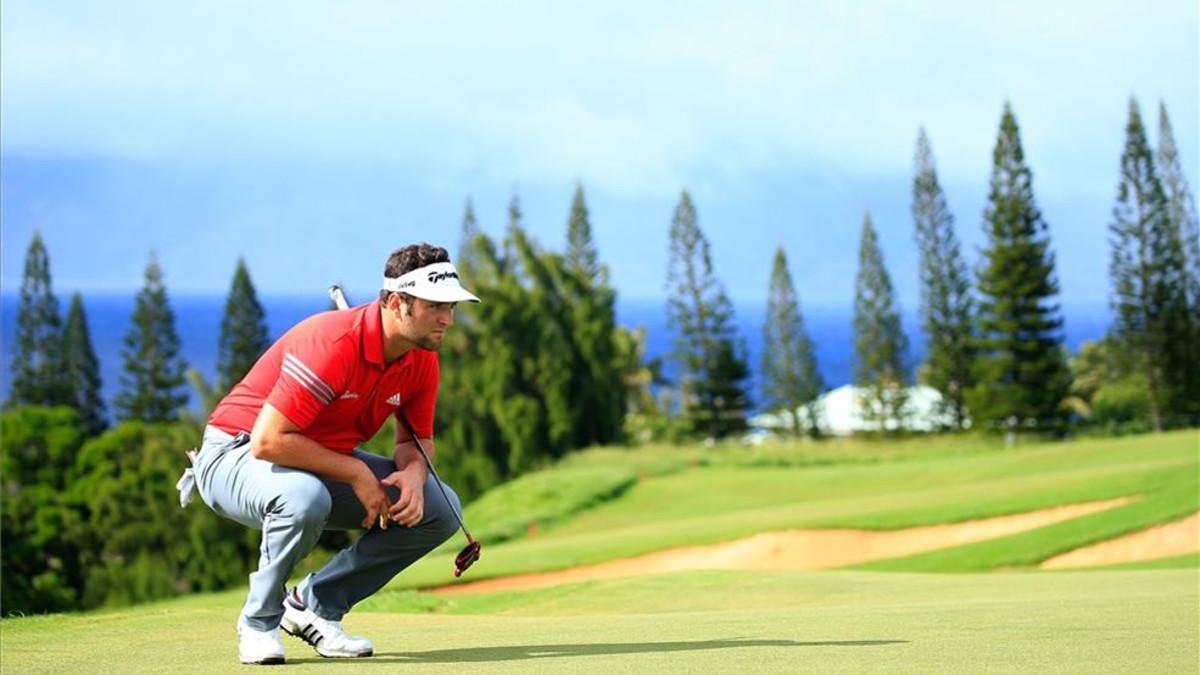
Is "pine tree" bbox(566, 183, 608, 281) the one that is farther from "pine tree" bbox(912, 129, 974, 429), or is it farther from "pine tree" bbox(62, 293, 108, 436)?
"pine tree" bbox(62, 293, 108, 436)

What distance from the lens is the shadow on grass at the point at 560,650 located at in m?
6.06

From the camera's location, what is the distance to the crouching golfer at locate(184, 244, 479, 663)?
587cm

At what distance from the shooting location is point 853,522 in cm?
2203

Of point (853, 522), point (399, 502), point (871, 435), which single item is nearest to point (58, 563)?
point (871, 435)

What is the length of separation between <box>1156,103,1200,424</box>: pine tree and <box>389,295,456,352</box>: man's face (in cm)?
6214

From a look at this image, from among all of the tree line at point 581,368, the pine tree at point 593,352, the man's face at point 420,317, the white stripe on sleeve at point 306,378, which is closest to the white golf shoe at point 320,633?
the white stripe on sleeve at point 306,378

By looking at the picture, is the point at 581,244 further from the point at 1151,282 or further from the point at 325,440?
the point at 325,440

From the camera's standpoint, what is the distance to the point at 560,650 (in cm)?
631

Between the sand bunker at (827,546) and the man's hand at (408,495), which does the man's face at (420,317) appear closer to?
the man's hand at (408,495)

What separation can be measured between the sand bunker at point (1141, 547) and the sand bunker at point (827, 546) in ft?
8.64

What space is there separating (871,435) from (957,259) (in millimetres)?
8955

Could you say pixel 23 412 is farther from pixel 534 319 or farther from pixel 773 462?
pixel 773 462

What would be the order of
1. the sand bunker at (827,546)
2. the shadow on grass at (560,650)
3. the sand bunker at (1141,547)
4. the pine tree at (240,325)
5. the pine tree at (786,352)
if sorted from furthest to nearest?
the pine tree at (240,325) → the pine tree at (786,352) → the sand bunker at (827,546) → the sand bunker at (1141,547) → the shadow on grass at (560,650)

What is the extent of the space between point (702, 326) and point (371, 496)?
212 feet
